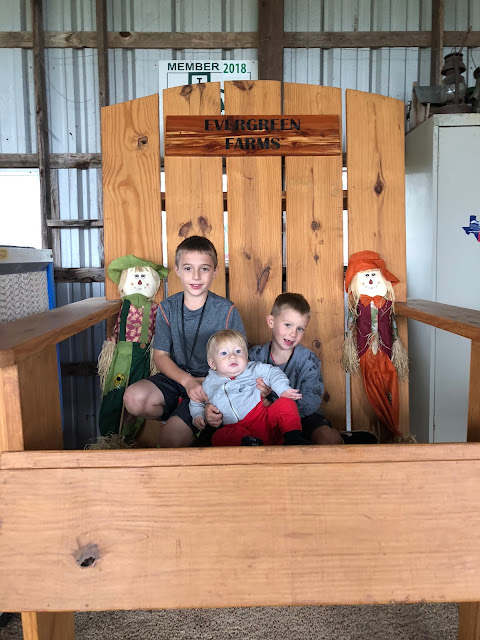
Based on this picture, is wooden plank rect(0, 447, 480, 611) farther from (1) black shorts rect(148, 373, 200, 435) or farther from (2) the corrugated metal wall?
(2) the corrugated metal wall

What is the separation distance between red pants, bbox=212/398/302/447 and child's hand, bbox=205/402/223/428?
1.0 inches

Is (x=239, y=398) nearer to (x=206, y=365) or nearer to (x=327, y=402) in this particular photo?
(x=206, y=365)

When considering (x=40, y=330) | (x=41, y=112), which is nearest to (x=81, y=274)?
(x=41, y=112)

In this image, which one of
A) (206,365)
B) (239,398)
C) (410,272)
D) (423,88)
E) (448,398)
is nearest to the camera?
(239,398)

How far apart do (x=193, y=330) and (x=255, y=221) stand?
0.52 metres

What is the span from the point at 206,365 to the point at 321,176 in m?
0.84

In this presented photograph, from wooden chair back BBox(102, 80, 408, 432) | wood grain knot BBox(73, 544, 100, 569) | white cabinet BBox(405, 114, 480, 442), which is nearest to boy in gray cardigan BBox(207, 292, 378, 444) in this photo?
wooden chair back BBox(102, 80, 408, 432)

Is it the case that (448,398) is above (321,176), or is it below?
below

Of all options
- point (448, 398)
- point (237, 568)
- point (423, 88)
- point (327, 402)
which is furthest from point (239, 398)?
point (423, 88)

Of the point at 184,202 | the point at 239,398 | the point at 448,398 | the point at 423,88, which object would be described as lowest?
the point at 448,398

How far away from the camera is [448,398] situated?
9.96ft

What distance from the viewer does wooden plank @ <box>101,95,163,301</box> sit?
2.15 m

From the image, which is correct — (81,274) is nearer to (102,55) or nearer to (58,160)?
(58,160)

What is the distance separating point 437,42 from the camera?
386 cm
